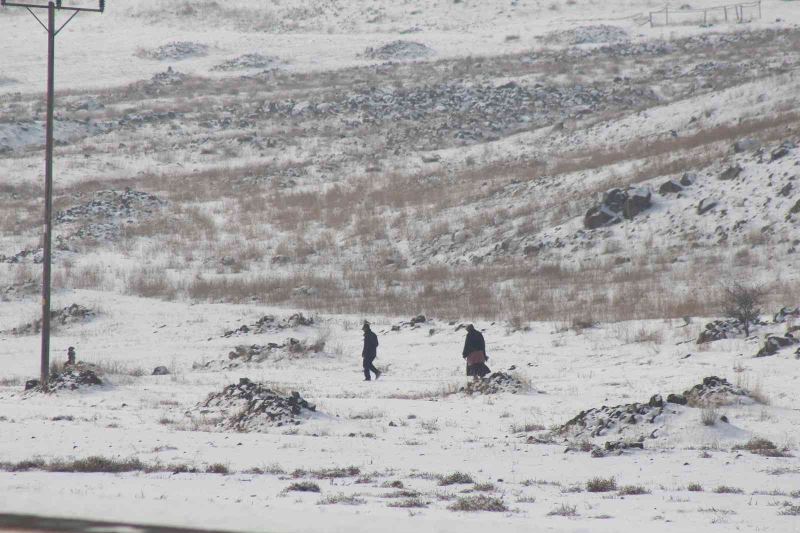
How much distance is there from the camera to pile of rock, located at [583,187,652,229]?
30.1 metres

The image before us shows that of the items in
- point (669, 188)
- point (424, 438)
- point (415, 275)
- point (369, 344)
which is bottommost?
point (424, 438)

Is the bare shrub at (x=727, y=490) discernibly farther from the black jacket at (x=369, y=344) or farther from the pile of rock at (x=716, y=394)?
the black jacket at (x=369, y=344)

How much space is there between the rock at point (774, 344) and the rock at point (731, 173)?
14951 mm

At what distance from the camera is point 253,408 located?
12.4 metres

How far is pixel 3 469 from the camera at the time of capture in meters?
8.69

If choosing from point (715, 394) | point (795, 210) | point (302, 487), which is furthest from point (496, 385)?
point (795, 210)

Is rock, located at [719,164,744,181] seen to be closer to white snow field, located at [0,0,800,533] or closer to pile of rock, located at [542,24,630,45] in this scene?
white snow field, located at [0,0,800,533]

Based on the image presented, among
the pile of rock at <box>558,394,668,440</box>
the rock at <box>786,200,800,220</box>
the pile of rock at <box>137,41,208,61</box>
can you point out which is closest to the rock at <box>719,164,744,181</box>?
the rock at <box>786,200,800,220</box>

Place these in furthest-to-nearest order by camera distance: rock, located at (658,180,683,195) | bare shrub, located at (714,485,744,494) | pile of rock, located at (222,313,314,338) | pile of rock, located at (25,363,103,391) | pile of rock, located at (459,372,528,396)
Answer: rock, located at (658,180,683,195) → pile of rock, located at (222,313,314,338) → pile of rock, located at (25,363,103,391) → pile of rock, located at (459,372,528,396) → bare shrub, located at (714,485,744,494)

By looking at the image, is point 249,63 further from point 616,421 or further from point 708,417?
point 708,417

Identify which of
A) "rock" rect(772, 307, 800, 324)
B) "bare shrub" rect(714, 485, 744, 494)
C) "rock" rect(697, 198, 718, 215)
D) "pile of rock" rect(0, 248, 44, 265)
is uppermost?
"rock" rect(697, 198, 718, 215)

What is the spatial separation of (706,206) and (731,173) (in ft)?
6.47

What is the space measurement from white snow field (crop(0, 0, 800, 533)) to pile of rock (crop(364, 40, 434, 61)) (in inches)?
18.2

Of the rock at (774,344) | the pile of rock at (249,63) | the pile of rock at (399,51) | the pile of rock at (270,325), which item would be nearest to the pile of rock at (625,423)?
the rock at (774,344)
